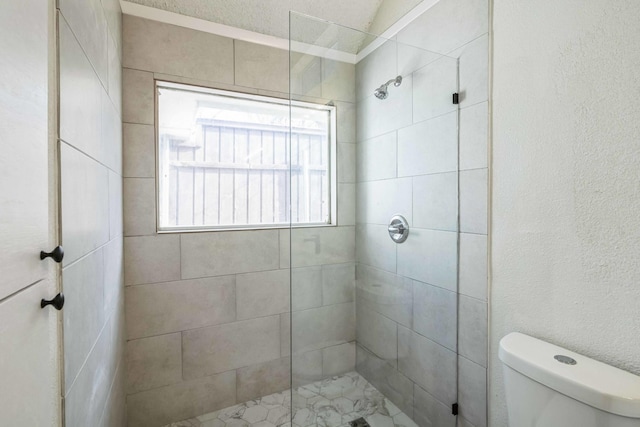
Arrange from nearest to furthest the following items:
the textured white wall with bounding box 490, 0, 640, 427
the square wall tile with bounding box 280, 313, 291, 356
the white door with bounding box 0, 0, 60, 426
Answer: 1. the white door with bounding box 0, 0, 60, 426
2. the textured white wall with bounding box 490, 0, 640, 427
3. the square wall tile with bounding box 280, 313, 291, 356

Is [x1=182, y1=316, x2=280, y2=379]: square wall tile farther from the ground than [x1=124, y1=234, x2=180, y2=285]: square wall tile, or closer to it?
closer to it

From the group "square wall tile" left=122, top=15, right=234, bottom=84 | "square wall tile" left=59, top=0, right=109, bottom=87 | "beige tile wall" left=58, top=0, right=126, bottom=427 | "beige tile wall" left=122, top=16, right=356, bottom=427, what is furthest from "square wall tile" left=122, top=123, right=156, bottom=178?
"square wall tile" left=59, top=0, right=109, bottom=87

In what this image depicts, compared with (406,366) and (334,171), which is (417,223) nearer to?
(334,171)

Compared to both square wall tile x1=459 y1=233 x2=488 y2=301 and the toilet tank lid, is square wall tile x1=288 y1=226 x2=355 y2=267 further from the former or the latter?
the toilet tank lid

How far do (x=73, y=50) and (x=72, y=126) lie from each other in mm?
207

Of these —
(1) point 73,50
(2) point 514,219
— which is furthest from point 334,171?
(1) point 73,50

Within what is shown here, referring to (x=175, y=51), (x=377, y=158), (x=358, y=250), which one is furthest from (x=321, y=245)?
(x=175, y=51)

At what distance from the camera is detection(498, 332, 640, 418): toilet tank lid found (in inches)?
31.1

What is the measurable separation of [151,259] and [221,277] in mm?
404

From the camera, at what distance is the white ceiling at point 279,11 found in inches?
68.3

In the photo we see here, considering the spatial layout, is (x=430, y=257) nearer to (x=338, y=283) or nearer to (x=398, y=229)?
(x=398, y=229)

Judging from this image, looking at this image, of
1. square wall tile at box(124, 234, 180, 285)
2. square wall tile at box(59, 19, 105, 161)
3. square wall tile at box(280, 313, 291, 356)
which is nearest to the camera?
square wall tile at box(59, 19, 105, 161)

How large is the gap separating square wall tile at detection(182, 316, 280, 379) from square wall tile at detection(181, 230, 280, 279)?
1.14 feet

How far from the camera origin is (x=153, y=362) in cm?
173
